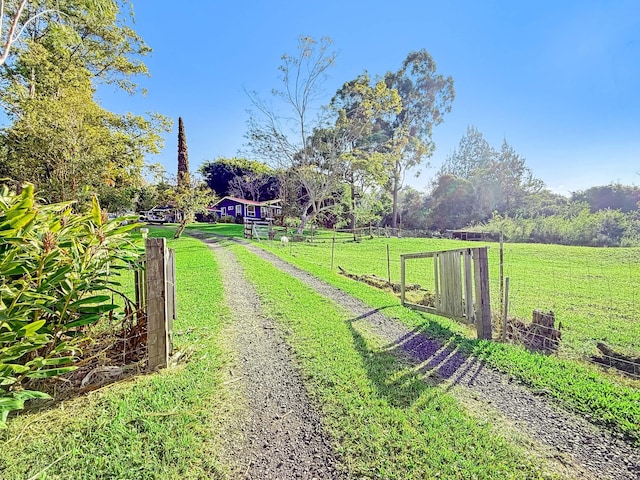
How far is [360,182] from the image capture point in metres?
27.2

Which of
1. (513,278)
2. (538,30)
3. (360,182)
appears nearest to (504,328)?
(513,278)

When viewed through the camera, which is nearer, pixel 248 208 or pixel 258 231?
pixel 258 231

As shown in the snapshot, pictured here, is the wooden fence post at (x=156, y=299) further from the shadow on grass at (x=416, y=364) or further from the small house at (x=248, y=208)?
the small house at (x=248, y=208)

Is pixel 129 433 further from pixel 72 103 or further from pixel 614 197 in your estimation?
pixel 614 197

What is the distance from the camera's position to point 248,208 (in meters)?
39.5

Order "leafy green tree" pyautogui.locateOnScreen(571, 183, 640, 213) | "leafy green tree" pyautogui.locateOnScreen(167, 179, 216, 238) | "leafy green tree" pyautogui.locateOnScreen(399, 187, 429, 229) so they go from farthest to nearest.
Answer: "leafy green tree" pyautogui.locateOnScreen(399, 187, 429, 229)
"leafy green tree" pyautogui.locateOnScreen(571, 183, 640, 213)
"leafy green tree" pyautogui.locateOnScreen(167, 179, 216, 238)

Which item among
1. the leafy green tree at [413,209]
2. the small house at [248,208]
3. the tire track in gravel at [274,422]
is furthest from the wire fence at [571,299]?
the small house at [248,208]

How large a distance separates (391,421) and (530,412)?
127 centimetres

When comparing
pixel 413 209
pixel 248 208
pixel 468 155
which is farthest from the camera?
pixel 468 155

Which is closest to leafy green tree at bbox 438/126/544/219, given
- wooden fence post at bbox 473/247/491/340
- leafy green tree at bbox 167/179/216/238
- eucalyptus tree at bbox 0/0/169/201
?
leafy green tree at bbox 167/179/216/238

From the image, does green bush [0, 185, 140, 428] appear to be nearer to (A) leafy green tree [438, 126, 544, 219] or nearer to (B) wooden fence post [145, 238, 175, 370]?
(B) wooden fence post [145, 238, 175, 370]

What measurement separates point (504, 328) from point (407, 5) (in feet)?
28.8

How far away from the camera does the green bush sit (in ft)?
6.49

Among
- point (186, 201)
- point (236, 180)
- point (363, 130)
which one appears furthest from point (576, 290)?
point (236, 180)
